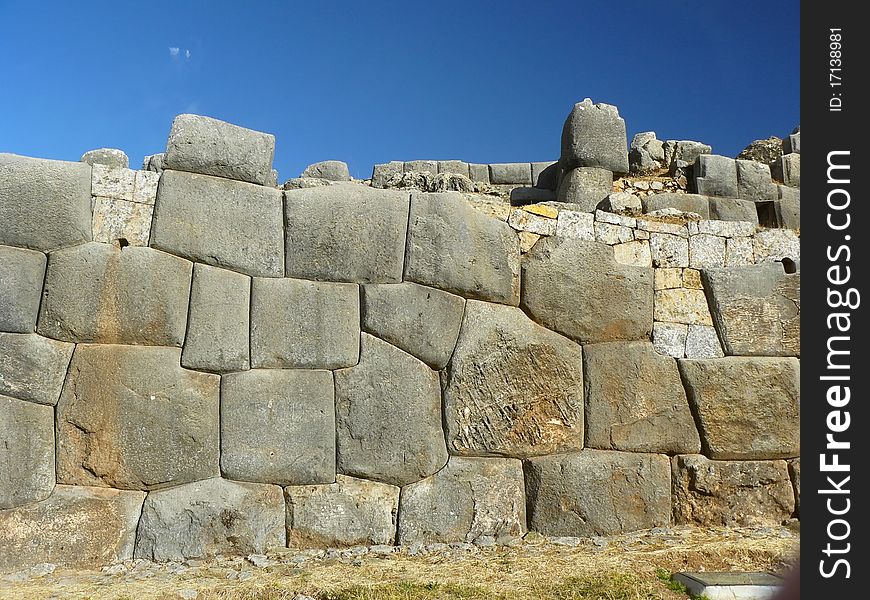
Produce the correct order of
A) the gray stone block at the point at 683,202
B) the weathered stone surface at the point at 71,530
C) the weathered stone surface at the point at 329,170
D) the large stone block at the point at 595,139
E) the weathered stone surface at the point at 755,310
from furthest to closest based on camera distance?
the weathered stone surface at the point at 329,170 → the large stone block at the point at 595,139 → the gray stone block at the point at 683,202 → the weathered stone surface at the point at 755,310 → the weathered stone surface at the point at 71,530

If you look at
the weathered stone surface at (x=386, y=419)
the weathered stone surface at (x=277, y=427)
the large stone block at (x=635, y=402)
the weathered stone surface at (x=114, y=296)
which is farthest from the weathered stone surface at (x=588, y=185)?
the weathered stone surface at (x=114, y=296)

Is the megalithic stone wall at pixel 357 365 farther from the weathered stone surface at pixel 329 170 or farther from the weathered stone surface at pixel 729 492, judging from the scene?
the weathered stone surface at pixel 329 170

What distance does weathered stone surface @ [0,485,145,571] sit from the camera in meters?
4.02

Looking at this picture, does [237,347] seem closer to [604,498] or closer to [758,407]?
[604,498]

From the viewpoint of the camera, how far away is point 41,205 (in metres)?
4.26

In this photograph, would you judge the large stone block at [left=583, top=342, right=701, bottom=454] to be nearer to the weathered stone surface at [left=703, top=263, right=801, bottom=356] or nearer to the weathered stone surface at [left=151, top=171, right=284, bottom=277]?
the weathered stone surface at [left=703, top=263, right=801, bottom=356]

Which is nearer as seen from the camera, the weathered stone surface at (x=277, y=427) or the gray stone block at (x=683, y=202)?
the weathered stone surface at (x=277, y=427)

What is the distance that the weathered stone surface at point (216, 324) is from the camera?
435 cm

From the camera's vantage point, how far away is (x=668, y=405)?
493cm

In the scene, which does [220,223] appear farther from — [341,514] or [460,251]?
[341,514]

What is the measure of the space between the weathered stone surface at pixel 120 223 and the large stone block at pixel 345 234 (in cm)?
90

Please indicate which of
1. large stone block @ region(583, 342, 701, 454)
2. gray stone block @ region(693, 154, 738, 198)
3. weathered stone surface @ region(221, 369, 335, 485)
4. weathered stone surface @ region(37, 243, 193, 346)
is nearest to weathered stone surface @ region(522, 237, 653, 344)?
large stone block @ region(583, 342, 701, 454)

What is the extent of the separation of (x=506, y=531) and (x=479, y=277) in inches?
67.3

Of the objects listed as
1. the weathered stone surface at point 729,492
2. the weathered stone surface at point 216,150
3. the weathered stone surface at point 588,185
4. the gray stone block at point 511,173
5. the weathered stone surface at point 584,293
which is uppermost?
the gray stone block at point 511,173
